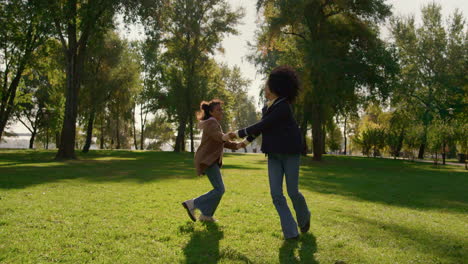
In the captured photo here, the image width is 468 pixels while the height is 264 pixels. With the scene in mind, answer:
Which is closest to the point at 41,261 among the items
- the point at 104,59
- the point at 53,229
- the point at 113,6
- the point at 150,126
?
the point at 53,229

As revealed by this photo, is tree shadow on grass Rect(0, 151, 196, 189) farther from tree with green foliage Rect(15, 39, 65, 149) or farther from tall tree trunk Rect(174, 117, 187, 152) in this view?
tall tree trunk Rect(174, 117, 187, 152)

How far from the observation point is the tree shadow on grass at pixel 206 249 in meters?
4.48

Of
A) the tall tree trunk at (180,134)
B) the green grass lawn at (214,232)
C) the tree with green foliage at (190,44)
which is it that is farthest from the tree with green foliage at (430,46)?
the green grass lawn at (214,232)

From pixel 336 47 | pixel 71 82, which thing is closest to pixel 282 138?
pixel 71 82

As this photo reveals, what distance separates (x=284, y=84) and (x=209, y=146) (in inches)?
75.0

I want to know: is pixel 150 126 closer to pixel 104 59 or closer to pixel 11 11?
pixel 104 59

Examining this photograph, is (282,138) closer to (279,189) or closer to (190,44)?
(279,189)

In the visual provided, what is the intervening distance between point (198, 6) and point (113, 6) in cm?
1533

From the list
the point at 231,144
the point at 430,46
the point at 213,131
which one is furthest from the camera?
the point at 430,46

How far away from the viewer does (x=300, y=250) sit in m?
4.92

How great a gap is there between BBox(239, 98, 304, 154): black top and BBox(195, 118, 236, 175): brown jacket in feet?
3.43

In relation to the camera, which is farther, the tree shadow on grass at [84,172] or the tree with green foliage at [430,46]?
the tree with green foliage at [430,46]

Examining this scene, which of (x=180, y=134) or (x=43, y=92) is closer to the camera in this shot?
(x=180, y=134)

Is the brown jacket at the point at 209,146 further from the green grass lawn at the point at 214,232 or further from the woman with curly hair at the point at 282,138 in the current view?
the green grass lawn at the point at 214,232
